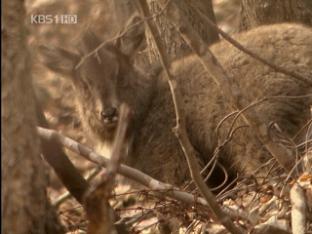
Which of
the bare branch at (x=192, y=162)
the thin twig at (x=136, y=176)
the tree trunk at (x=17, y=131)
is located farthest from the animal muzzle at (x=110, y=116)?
the tree trunk at (x=17, y=131)

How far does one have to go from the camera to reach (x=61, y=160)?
4.38 m

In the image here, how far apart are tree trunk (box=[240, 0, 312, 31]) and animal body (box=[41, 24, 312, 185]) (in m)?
0.99

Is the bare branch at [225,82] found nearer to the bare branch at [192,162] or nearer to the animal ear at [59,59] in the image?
the bare branch at [192,162]

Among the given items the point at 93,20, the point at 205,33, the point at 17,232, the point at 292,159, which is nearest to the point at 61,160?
the point at 292,159

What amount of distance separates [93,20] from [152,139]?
170 inches

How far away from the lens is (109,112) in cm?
696

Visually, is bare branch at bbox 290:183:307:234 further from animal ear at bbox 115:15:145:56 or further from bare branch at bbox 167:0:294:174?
animal ear at bbox 115:15:145:56

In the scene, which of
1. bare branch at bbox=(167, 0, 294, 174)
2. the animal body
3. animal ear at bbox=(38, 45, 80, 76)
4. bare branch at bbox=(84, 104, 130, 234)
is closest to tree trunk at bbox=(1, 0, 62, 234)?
bare branch at bbox=(84, 104, 130, 234)

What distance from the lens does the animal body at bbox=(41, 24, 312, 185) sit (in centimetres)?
685

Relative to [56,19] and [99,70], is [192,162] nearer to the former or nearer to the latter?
[99,70]

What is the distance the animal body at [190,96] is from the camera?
6852 millimetres

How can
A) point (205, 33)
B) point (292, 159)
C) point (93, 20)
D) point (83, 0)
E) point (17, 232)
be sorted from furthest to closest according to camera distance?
point (83, 0) < point (93, 20) < point (205, 33) < point (292, 159) < point (17, 232)

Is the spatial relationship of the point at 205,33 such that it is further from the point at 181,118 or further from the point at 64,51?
the point at 181,118

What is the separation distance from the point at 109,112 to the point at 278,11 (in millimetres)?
2444
